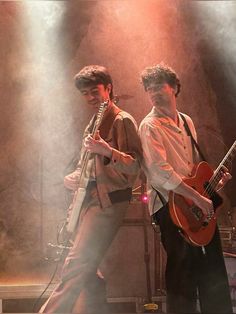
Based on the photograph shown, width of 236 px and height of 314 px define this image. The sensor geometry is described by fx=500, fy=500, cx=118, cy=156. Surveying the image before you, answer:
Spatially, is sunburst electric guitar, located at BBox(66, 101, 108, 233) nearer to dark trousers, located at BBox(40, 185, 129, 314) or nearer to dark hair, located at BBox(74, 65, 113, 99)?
dark trousers, located at BBox(40, 185, 129, 314)

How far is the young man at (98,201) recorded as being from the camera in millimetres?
2604

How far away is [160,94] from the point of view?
2789 mm

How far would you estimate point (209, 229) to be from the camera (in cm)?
268

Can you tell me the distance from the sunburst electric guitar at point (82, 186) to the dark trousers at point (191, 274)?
44cm

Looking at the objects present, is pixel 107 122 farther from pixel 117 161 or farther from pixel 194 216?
pixel 194 216

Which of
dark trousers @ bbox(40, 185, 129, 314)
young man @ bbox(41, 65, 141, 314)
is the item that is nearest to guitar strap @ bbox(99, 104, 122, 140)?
young man @ bbox(41, 65, 141, 314)

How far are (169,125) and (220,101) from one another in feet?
4.07

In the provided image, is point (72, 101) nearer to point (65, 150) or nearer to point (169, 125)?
point (65, 150)

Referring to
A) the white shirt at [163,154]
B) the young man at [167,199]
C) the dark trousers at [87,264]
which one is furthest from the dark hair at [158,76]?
the dark trousers at [87,264]

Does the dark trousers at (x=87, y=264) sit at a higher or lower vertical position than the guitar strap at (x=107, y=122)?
lower

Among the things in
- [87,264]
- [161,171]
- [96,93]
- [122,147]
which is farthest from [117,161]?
[87,264]

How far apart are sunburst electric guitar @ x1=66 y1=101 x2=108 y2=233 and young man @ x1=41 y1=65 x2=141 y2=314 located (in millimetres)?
20

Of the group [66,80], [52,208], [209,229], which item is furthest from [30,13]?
[209,229]

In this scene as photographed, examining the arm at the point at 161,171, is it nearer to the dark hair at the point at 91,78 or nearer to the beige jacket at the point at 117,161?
the beige jacket at the point at 117,161
